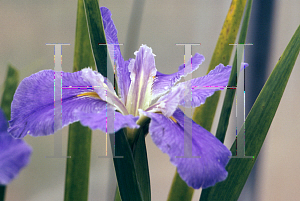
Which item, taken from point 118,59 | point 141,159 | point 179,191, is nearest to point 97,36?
point 118,59

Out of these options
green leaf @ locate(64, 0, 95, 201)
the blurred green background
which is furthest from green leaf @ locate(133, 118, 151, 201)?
the blurred green background

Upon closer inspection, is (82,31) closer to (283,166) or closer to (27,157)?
(27,157)

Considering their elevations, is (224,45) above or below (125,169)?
above

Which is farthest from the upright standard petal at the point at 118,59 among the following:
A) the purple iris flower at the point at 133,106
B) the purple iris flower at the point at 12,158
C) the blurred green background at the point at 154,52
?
the blurred green background at the point at 154,52

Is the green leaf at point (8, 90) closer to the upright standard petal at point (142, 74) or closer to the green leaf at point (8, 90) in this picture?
the green leaf at point (8, 90)

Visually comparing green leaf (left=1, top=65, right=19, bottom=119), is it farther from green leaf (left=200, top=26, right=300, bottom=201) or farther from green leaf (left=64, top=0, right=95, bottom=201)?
green leaf (left=200, top=26, right=300, bottom=201)

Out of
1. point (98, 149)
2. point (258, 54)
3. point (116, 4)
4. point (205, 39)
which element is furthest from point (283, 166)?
point (116, 4)

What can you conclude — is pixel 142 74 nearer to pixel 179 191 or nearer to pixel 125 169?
pixel 125 169

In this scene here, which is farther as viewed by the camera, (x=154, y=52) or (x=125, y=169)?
(x=154, y=52)
